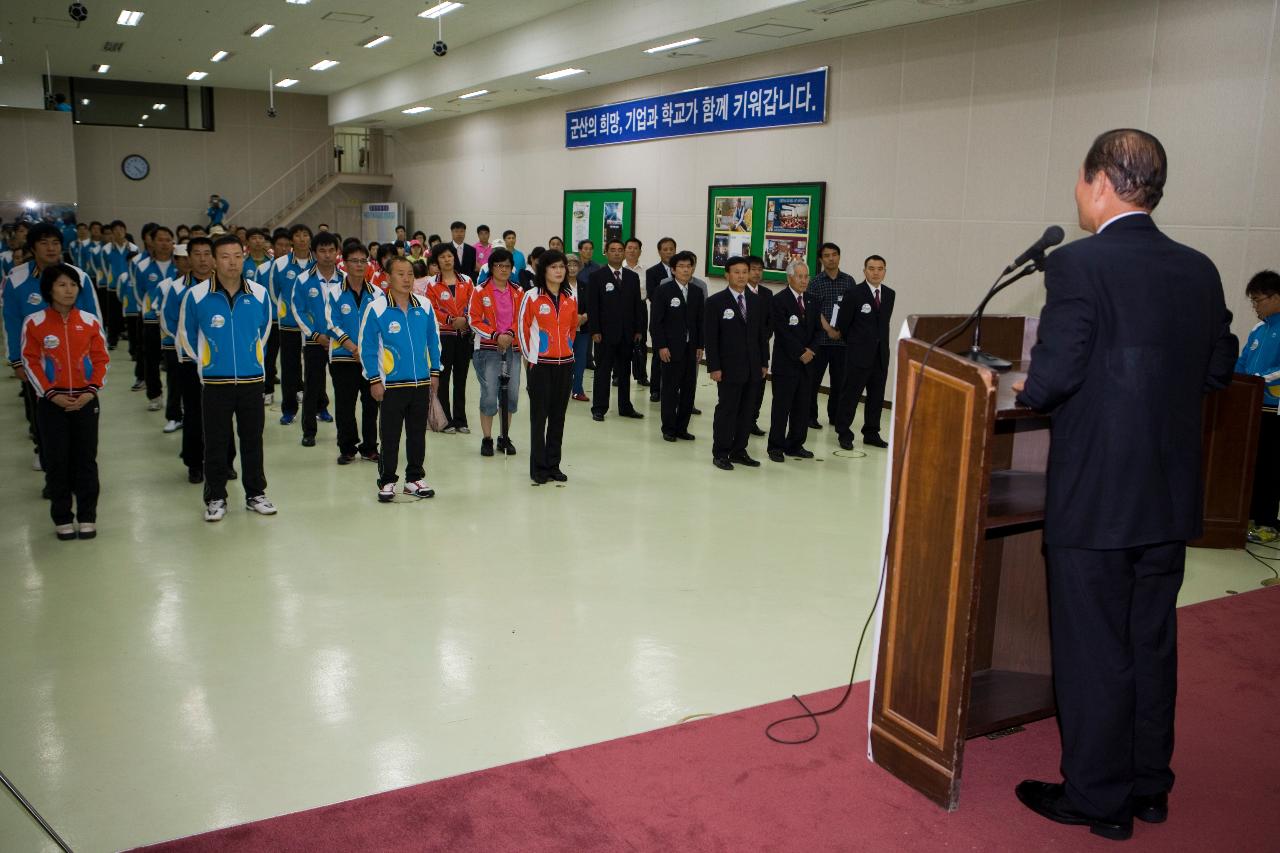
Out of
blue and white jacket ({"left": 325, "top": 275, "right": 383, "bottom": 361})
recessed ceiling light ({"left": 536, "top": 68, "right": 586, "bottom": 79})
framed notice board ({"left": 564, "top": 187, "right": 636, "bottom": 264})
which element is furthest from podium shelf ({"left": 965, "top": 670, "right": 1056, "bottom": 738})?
recessed ceiling light ({"left": 536, "top": 68, "right": 586, "bottom": 79})

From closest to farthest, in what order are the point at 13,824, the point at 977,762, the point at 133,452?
the point at 13,824 < the point at 977,762 < the point at 133,452

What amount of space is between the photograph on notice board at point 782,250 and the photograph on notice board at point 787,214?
0.30 feet

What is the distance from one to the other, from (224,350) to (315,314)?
2.08 m

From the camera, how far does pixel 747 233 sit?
1195 centimetres

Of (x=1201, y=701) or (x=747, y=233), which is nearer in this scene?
(x=1201, y=701)

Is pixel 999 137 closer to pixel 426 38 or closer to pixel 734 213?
pixel 734 213

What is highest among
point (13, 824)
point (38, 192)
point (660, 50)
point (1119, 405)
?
point (660, 50)

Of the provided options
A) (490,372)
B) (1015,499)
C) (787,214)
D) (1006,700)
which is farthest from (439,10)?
(1006,700)

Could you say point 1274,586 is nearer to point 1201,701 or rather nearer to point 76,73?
point 1201,701

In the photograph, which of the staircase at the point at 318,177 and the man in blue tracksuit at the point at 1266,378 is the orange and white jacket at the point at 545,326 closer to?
the man in blue tracksuit at the point at 1266,378

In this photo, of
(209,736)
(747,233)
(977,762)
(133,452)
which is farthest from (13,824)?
(747,233)

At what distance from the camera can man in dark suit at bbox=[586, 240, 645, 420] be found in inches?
376

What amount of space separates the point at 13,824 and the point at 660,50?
417 inches

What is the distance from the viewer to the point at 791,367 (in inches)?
312
